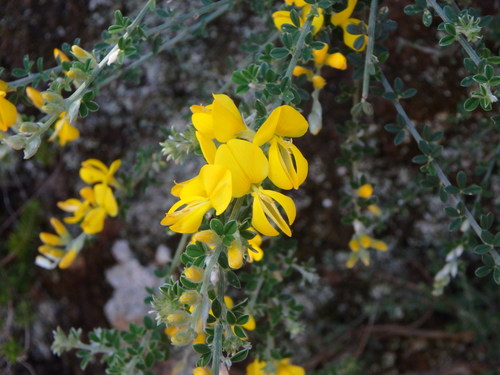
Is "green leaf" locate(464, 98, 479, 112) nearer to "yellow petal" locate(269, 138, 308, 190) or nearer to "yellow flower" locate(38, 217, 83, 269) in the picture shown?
"yellow petal" locate(269, 138, 308, 190)

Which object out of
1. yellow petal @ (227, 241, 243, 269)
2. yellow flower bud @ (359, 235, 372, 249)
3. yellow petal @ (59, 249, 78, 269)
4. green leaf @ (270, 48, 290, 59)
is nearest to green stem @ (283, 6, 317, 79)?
green leaf @ (270, 48, 290, 59)

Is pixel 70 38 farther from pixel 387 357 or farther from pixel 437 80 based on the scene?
pixel 387 357

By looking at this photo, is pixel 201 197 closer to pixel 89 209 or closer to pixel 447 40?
pixel 447 40

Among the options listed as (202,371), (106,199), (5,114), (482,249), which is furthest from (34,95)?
(482,249)

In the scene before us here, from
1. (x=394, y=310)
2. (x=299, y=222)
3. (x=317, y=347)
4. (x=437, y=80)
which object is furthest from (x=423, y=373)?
(x=437, y=80)

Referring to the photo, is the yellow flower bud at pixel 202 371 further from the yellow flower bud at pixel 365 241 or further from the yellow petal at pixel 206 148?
the yellow flower bud at pixel 365 241
